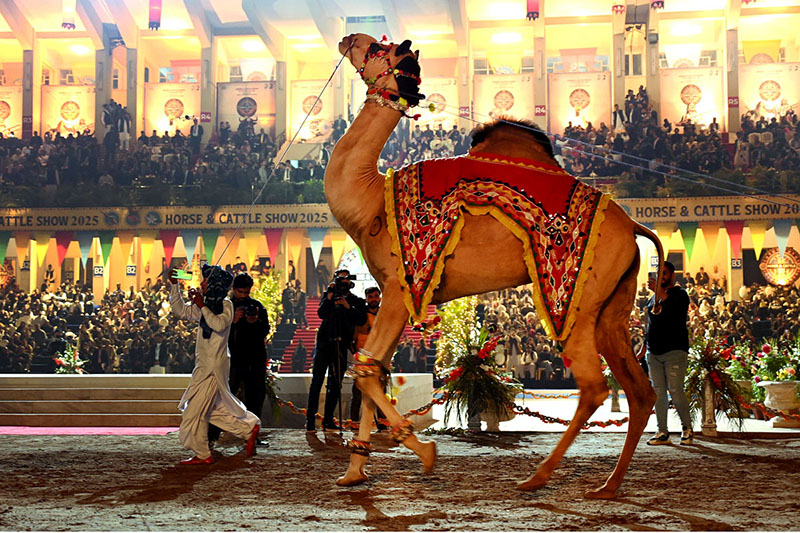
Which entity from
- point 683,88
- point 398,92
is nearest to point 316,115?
point 683,88

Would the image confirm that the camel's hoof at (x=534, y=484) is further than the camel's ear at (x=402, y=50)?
No

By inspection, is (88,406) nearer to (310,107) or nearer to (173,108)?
(310,107)

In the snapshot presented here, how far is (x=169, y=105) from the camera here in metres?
33.4

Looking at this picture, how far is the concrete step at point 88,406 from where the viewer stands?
13.4m

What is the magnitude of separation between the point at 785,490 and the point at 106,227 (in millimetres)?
28084

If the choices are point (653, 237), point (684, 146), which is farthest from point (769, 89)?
point (653, 237)

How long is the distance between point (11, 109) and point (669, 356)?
32376 mm

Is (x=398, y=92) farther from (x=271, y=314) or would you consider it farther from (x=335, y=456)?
(x=271, y=314)

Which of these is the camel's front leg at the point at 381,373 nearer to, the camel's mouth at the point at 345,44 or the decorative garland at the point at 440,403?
the camel's mouth at the point at 345,44

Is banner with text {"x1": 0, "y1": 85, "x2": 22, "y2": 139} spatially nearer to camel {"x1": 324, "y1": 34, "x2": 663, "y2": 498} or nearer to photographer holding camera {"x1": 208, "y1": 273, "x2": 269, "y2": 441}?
photographer holding camera {"x1": 208, "y1": 273, "x2": 269, "y2": 441}

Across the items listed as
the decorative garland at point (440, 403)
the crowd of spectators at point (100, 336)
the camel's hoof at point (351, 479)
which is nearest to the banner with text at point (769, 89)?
the crowd of spectators at point (100, 336)

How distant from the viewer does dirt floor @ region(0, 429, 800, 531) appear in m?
4.36

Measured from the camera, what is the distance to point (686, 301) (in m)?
9.41

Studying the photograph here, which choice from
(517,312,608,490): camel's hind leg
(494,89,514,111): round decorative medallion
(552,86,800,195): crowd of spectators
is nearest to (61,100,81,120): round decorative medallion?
(494,89,514,111): round decorative medallion
